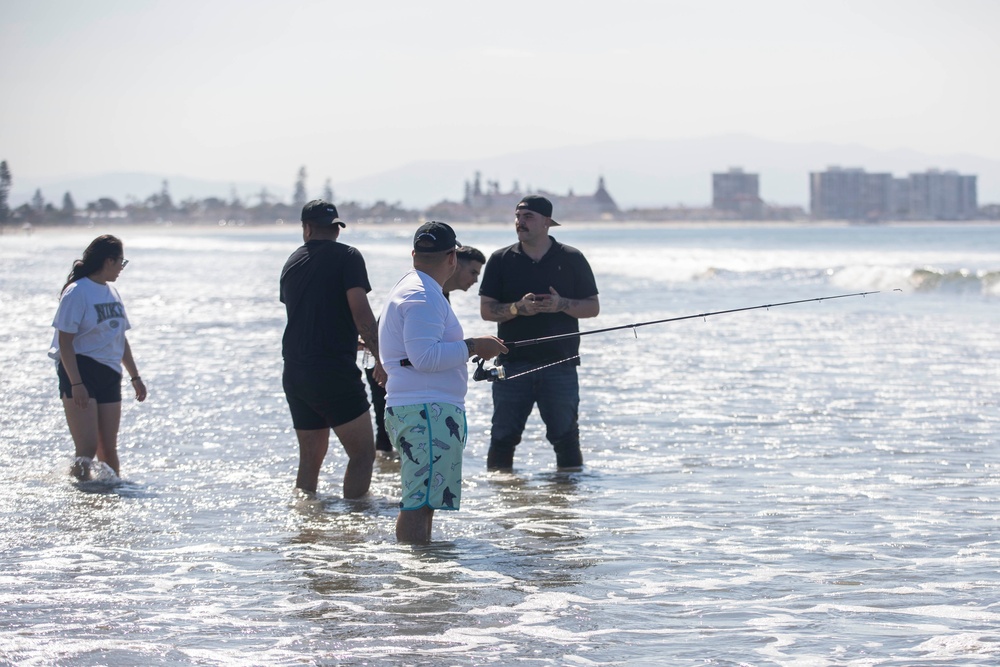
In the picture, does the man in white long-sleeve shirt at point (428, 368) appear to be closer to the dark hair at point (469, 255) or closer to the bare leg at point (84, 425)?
the dark hair at point (469, 255)

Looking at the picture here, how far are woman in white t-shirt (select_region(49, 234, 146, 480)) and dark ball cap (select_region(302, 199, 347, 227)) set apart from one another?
146 centimetres

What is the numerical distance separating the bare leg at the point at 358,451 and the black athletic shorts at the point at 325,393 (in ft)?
0.16

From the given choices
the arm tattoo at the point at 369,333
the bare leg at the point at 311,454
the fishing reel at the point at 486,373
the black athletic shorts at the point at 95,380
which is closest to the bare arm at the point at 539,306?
the arm tattoo at the point at 369,333

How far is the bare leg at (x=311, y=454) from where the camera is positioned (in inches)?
265

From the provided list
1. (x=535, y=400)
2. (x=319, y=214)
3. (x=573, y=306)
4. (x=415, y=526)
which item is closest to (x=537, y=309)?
(x=573, y=306)

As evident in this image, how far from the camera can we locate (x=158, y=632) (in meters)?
4.57

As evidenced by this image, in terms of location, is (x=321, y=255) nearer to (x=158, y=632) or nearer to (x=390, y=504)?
(x=390, y=504)

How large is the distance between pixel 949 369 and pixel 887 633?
8895mm

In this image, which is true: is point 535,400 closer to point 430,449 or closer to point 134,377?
point 430,449

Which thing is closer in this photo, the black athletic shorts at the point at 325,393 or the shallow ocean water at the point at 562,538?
the shallow ocean water at the point at 562,538

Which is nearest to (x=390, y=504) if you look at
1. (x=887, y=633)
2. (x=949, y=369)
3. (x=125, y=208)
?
(x=887, y=633)

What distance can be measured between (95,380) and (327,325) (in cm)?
179

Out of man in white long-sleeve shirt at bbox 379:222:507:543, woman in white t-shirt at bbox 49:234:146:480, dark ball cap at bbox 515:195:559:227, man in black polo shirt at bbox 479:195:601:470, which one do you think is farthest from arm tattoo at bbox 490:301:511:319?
woman in white t-shirt at bbox 49:234:146:480

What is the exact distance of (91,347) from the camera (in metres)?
7.25
